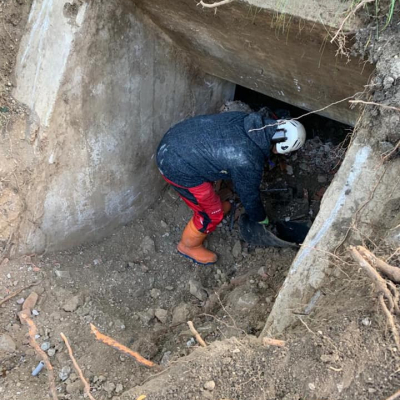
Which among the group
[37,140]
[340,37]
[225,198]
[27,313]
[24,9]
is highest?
[340,37]

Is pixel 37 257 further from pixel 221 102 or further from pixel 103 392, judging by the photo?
pixel 221 102

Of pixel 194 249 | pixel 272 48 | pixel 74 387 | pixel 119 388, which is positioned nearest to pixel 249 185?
pixel 272 48

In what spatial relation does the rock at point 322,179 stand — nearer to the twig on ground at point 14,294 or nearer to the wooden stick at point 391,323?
the wooden stick at point 391,323

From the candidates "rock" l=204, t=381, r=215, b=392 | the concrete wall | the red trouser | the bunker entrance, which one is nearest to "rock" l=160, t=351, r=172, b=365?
"rock" l=204, t=381, r=215, b=392

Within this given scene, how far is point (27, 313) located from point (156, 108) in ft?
6.61

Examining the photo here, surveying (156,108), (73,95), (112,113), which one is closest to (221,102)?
(156,108)

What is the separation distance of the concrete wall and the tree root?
2.24 m

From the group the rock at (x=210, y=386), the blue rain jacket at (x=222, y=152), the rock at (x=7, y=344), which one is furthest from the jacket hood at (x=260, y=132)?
the rock at (x=7, y=344)

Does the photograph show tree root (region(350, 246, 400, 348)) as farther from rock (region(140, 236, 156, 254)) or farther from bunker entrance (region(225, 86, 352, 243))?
rock (region(140, 236, 156, 254))

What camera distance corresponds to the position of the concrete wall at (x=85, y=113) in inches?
113

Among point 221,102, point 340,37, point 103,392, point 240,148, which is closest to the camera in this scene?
point 340,37

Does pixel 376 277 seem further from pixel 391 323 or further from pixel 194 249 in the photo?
pixel 194 249

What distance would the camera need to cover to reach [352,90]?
8.56 feet

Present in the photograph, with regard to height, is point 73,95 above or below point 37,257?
above
